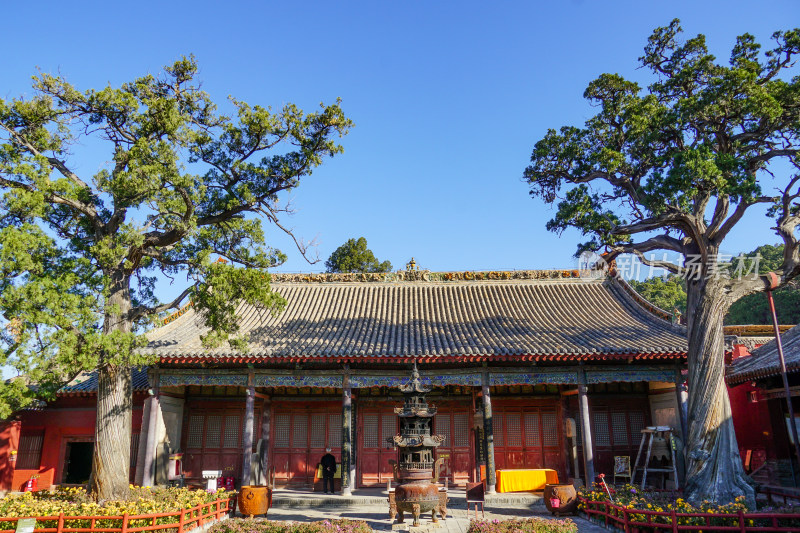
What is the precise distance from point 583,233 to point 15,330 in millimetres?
10791

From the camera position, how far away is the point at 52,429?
15867mm

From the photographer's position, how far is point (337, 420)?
16406mm

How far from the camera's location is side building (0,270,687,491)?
44.8 feet

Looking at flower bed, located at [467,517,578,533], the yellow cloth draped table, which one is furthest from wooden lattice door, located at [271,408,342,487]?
flower bed, located at [467,517,578,533]

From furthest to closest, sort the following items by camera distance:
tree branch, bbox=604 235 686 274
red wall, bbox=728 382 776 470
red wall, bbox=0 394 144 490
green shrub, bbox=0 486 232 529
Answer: red wall, bbox=0 394 144 490
red wall, bbox=728 382 776 470
tree branch, bbox=604 235 686 274
green shrub, bbox=0 486 232 529

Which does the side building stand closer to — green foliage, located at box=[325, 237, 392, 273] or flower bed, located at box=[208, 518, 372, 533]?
flower bed, located at box=[208, 518, 372, 533]

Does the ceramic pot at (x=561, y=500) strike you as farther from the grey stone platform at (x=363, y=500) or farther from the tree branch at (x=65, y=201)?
the tree branch at (x=65, y=201)

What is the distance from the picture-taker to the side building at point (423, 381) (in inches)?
538

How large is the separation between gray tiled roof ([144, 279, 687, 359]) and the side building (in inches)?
2.8

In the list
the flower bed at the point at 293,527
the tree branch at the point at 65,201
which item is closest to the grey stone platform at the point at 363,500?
the flower bed at the point at 293,527

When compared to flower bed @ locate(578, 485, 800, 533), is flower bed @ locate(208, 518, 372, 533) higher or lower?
lower

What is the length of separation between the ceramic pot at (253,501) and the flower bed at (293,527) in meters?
1.80

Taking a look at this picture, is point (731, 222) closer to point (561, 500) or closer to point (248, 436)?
point (561, 500)

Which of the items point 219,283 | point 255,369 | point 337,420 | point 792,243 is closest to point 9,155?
point 219,283
